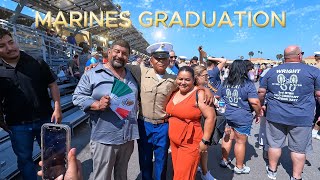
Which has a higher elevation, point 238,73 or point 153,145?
point 238,73

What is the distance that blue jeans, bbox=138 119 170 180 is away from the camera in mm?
2791

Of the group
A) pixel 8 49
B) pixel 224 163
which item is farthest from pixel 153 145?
pixel 8 49

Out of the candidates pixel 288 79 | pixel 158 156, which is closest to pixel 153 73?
pixel 158 156

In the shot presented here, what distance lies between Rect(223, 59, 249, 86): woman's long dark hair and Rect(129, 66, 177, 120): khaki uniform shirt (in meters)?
1.26

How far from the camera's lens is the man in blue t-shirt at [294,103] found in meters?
3.12

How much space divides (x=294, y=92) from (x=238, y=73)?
2.65ft

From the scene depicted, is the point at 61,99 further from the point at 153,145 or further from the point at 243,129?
the point at 243,129

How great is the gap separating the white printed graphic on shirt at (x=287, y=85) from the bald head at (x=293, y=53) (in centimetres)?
19

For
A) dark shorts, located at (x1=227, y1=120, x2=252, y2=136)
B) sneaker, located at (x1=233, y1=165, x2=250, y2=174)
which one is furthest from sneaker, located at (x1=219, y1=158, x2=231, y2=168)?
dark shorts, located at (x1=227, y1=120, x2=252, y2=136)

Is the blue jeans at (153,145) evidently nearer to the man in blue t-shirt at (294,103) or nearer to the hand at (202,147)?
the hand at (202,147)

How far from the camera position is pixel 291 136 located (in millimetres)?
3318

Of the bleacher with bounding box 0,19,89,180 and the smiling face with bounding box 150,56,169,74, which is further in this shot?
the bleacher with bounding box 0,19,89,180

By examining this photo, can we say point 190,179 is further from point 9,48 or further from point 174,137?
point 9,48

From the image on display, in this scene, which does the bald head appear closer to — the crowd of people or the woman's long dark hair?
the crowd of people
